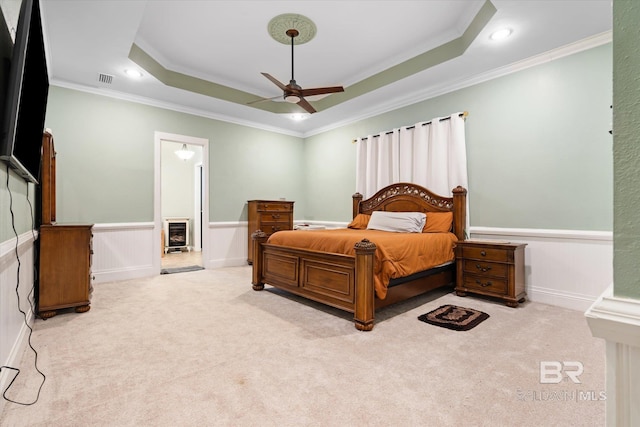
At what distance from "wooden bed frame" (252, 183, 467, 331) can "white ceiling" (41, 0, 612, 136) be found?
1.53 metres

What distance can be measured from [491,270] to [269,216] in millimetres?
3549

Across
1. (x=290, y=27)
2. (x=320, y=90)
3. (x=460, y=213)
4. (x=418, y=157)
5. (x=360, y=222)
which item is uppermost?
(x=290, y=27)

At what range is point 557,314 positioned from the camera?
2.96 metres

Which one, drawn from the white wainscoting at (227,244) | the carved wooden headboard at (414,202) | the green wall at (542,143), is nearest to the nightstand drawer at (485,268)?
the carved wooden headboard at (414,202)

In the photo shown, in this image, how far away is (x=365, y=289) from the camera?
8.44 feet

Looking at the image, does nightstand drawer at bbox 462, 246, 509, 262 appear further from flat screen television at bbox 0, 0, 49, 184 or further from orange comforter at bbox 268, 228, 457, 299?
flat screen television at bbox 0, 0, 49, 184

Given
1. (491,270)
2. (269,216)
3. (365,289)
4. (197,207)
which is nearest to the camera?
(365,289)

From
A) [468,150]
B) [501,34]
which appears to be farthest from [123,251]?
[501,34]

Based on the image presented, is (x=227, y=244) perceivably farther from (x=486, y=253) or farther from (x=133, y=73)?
(x=486, y=253)

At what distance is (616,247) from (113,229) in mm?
5147

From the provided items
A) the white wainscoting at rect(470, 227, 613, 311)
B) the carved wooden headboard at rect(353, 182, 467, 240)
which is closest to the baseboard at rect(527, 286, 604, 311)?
the white wainscoting at rect(470, 227, 613, 311)

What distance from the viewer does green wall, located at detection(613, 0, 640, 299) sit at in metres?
0.63

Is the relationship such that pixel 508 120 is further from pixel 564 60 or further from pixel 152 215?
pixel 152 215

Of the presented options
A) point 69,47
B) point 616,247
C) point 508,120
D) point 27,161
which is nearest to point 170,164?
point 69,47
